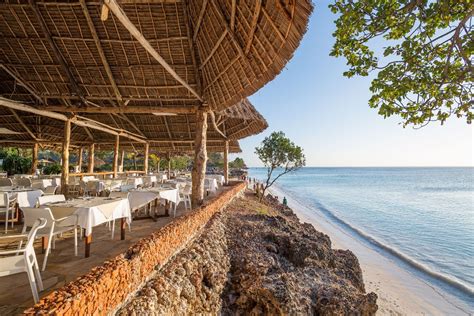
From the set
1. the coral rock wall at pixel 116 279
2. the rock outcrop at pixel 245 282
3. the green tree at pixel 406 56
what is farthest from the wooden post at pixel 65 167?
the green tree at pixel 406 56

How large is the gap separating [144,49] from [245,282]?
5.71m

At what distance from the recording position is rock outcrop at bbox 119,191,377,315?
3.03m

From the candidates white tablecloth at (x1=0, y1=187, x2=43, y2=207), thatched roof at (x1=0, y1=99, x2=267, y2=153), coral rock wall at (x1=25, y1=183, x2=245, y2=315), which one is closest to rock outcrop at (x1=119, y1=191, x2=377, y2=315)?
A: coral rock wall at (x1=25, y1=183, x2=245, y2=315)

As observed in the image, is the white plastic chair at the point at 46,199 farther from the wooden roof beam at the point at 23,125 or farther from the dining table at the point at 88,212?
the wooden roof beam at the point at 23,125

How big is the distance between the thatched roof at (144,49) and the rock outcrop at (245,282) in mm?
3364

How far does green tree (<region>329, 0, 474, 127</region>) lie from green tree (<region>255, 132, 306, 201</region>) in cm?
1038

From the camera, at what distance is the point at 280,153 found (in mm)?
13797

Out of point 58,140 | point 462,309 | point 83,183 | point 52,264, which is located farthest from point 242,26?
point 58,140

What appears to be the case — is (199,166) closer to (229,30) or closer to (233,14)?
(229,30)

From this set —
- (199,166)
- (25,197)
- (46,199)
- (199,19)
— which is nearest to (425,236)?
(199,166)

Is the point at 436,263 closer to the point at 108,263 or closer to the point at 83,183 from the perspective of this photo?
the point at 108,263

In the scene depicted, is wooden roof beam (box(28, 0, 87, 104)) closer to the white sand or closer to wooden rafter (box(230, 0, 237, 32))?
wooden rafter (box(230, 0, 237, 32))

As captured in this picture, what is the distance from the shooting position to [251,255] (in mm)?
4816

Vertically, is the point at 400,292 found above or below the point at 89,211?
below
